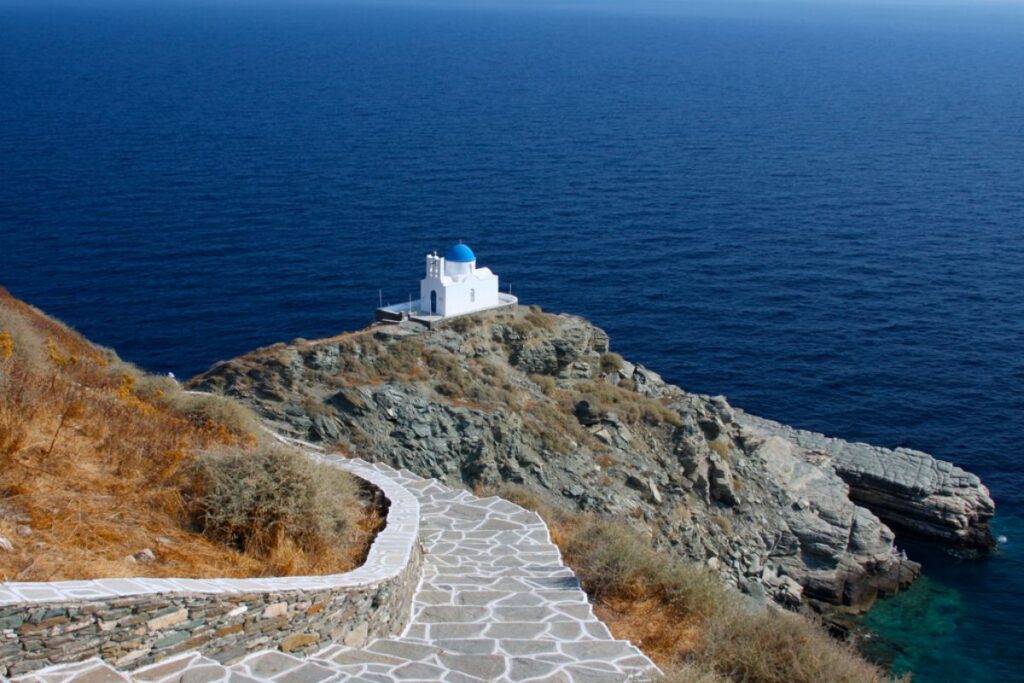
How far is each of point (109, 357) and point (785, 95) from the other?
118 meters

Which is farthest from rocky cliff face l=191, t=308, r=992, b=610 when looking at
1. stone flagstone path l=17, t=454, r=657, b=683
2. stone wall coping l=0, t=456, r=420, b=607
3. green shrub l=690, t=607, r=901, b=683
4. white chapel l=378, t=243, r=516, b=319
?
green shrub l=690, t=607, r=901, b=683

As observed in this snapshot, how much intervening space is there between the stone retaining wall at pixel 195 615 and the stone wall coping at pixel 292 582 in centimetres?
1

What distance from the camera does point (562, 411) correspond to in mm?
34594

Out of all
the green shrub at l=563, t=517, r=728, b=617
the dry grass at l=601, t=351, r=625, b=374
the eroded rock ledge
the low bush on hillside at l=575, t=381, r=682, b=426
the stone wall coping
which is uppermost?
the stone wall coping

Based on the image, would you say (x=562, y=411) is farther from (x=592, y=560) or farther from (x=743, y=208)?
(x=743, y=208)

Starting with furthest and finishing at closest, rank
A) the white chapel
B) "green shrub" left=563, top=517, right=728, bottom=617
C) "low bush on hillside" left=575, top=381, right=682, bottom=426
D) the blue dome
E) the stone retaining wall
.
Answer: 1. the blue dome
2. the white chapel
3. "low bush on hillside" left=575, top=381, right=682, bottom=426
4. "green shrub" left=563, top=517, right=728, bottom=617
5. the stone retaining wall

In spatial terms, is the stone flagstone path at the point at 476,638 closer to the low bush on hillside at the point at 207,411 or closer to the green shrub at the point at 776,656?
the green shrub at the point at 776,656

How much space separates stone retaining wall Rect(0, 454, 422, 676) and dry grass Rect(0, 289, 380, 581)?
74 centimetres

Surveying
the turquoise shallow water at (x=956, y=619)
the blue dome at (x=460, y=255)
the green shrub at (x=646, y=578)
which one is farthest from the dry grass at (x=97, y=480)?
the blue dome at (x=460, y=255)

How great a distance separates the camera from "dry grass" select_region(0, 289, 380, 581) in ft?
32.9

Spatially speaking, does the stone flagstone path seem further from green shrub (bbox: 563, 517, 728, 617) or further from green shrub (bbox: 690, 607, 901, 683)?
green shrub (bbox: 690, 607, 901, 683)

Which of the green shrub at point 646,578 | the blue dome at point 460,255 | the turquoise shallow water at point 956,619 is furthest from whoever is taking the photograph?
the blue dome at point 460,255

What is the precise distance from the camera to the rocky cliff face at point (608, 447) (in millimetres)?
29719

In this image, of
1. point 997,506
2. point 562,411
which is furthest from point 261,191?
point 997,506
